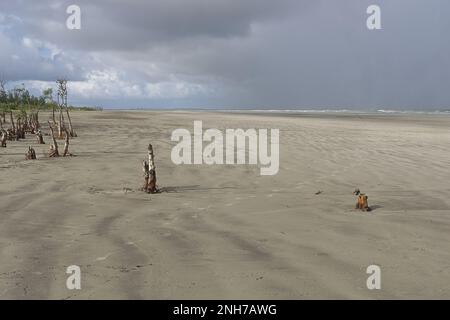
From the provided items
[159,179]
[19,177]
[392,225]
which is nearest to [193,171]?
[159,179]

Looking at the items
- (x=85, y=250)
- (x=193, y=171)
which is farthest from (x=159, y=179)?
(x=85, y=250)

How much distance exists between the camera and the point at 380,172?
11.1 meters

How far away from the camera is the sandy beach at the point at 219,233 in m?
4.01

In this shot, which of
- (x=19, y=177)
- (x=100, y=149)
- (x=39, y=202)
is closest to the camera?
(x=39, y=202)

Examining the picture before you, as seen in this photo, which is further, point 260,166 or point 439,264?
point 260,166

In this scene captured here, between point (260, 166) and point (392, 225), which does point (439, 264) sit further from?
point (260, 166)

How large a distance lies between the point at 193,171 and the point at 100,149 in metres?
4.93

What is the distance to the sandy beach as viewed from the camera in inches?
158

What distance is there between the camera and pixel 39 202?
714 cm

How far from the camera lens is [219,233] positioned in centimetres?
571

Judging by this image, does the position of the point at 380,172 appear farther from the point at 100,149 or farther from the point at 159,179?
the point at 100,149

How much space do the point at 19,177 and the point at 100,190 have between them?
7.14ft
